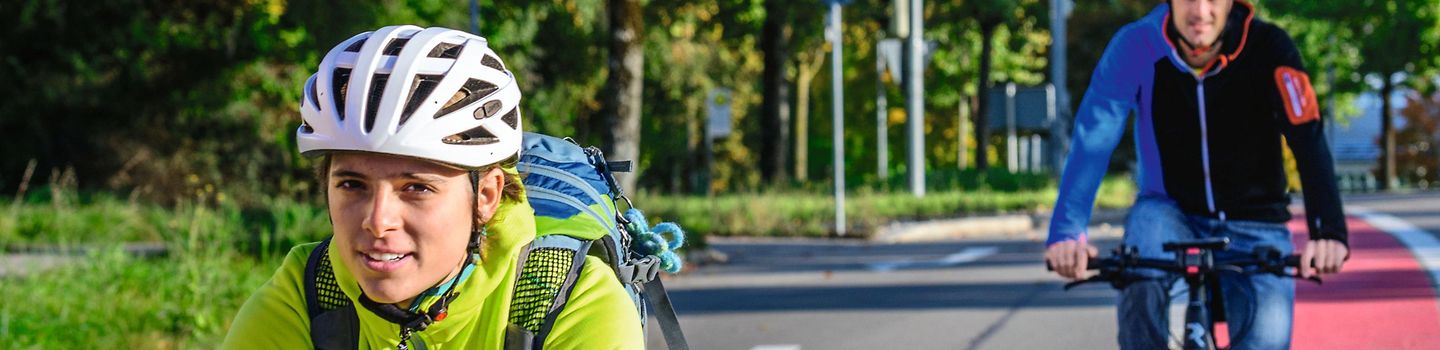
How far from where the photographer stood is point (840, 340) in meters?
9.09

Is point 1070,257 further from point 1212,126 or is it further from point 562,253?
point 562,253

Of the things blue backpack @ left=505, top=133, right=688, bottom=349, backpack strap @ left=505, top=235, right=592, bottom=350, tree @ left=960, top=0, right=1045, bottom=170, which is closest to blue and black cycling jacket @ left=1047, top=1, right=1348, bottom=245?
blue backpack @ left=505, top=133, right=688, bottom=349

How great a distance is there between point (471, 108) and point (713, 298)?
9.35 metres

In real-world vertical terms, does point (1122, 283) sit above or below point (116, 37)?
below

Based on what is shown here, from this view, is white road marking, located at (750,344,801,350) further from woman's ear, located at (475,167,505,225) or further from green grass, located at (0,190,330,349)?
woman's ear, located at (475,167,505,225)

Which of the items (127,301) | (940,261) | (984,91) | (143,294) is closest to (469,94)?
(127,301)

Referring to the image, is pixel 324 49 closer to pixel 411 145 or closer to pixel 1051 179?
pixel 1051 179

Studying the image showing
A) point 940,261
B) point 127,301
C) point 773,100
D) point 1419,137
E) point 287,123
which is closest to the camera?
point 127,301

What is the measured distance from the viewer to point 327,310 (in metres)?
2.72

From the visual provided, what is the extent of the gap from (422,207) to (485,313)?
23 cm

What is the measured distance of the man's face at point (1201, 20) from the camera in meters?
4.18

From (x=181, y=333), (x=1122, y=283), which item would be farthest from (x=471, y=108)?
(x=181, y=333)

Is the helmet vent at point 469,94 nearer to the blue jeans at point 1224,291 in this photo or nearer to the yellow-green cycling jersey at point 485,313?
the yellow-green cycling jersey at point 485,313

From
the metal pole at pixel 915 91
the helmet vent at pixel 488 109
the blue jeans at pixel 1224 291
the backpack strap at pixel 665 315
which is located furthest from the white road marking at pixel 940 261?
the helmet vent at pixel 488 109
